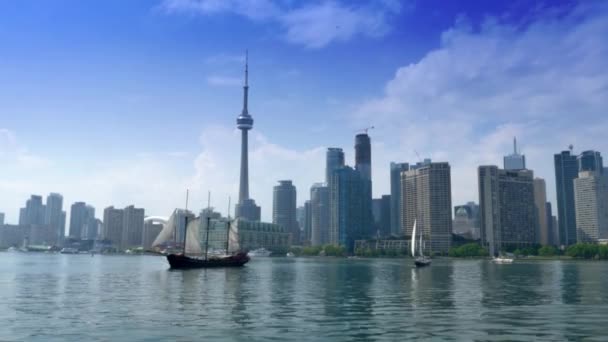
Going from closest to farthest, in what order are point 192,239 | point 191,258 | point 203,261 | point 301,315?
1. point 301,315
2. point 191,258
3. point 203,261
4. point 192,239

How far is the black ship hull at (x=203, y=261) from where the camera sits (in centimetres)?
15675

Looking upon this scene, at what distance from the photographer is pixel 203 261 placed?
16475 cm

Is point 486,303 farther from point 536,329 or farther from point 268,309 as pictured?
point 268,309

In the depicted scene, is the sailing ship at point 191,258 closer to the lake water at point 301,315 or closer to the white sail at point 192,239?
the white sail at point 192,239

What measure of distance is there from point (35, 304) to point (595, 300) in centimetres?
6680

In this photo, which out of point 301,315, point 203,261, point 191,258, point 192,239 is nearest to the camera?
point 301,315

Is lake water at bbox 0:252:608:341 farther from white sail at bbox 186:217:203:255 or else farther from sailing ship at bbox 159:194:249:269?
white sail at bbox 186:217:203:255

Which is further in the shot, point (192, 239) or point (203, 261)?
point (192, 239)

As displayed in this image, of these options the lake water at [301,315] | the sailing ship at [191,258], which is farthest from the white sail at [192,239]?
the lake water at [301,315]

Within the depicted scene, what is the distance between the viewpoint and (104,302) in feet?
213

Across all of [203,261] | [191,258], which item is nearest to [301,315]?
[191,258]

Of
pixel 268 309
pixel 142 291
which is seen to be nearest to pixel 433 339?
pixel 268 309

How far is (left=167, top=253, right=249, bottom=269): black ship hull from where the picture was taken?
6171 inches

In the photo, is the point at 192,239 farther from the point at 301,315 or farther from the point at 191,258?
the point at 301,315
